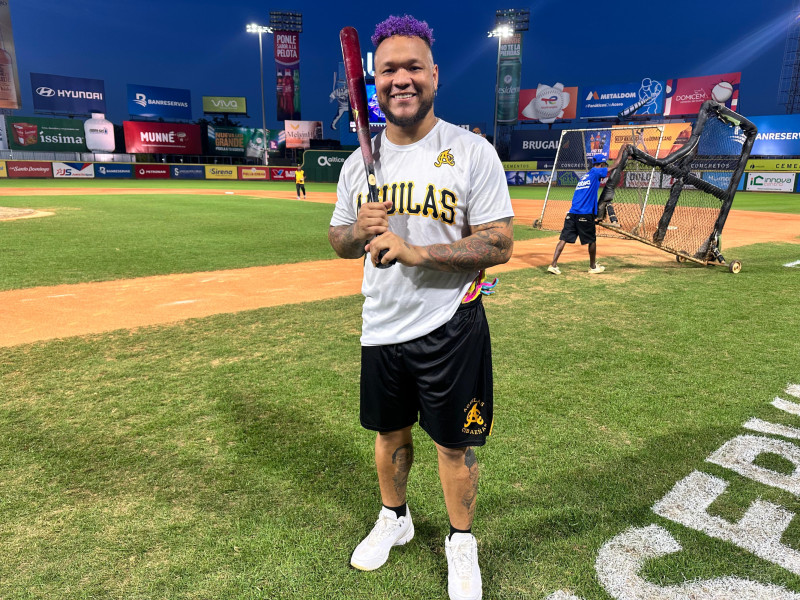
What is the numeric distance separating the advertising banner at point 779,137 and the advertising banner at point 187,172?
157ft

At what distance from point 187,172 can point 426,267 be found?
5195 cm

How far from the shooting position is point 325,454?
3.19m

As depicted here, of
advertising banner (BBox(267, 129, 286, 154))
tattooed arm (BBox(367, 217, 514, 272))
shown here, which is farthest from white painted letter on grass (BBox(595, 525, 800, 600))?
advertising banner (BBox(267, 129, 286, 154))

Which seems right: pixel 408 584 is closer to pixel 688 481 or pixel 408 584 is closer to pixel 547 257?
pixel 688 481

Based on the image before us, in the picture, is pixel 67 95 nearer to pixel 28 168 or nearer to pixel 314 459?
pixel 28 168

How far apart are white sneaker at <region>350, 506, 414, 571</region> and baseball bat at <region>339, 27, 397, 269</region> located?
1309mm

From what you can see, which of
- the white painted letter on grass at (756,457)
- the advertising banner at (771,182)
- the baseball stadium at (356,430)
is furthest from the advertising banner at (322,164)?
the white painted letter on grass at (756,457)

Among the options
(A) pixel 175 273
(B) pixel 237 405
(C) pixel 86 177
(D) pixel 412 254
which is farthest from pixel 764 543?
(C) pixel 86 177

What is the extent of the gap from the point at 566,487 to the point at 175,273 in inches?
293

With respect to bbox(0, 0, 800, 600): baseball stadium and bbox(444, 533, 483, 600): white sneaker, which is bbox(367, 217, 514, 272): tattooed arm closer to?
bbox(444, 533, 483, 600): white sneaker

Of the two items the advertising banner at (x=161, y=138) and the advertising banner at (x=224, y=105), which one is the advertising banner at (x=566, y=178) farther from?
the advertising banner at (x=224, y=105)

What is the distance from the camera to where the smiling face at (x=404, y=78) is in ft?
6.18

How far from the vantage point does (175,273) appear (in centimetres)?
838

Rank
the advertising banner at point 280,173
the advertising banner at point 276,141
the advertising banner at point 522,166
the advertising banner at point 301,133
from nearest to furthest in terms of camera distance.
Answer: the advertising banner at point 280,173 < the advertising banner at point 522,166 < the advertising banner at point 301,133 < the advertising banner at point 276,141
